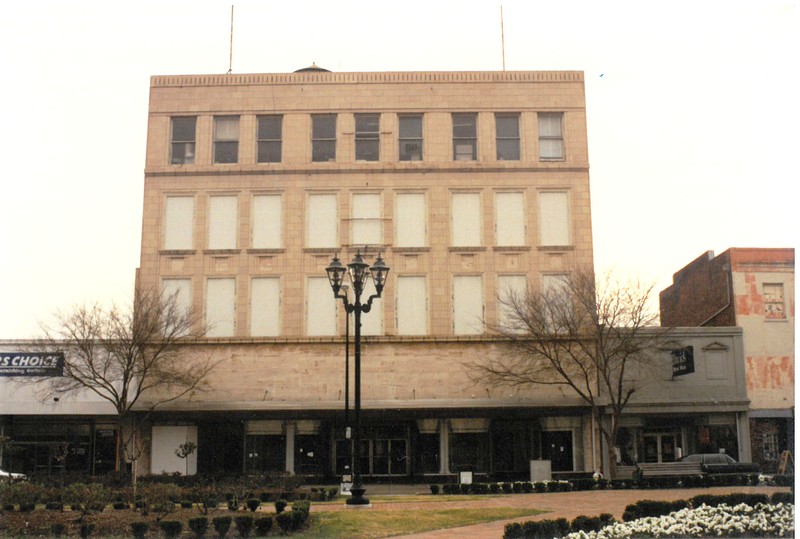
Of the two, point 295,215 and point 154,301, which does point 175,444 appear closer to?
point 154,301

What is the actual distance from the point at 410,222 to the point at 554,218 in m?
6.91

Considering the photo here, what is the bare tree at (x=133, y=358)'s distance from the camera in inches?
1622

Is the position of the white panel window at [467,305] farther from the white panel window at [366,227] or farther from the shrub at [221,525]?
the shrub at [221,525]

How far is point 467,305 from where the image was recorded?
148 feet

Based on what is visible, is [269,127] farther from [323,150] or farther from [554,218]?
[554,218]

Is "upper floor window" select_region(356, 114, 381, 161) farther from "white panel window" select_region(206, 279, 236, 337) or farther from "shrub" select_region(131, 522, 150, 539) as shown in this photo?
"shrub" select_region(131, 522, 150, 539)

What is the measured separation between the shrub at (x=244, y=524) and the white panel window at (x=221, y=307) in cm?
2454

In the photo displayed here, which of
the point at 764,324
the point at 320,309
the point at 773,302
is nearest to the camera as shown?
the point at 320,309

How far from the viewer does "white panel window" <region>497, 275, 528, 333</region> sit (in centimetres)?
4409

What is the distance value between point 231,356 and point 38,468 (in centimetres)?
Result: 1034

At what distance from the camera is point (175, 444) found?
145 feet

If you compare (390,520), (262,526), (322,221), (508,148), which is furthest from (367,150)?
(262,526)

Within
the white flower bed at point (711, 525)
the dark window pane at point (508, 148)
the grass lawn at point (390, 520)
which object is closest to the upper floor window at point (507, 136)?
the dark window pane at point (508, 148)

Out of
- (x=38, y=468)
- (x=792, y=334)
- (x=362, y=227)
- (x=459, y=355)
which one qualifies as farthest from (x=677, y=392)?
(x=38, y=468)
